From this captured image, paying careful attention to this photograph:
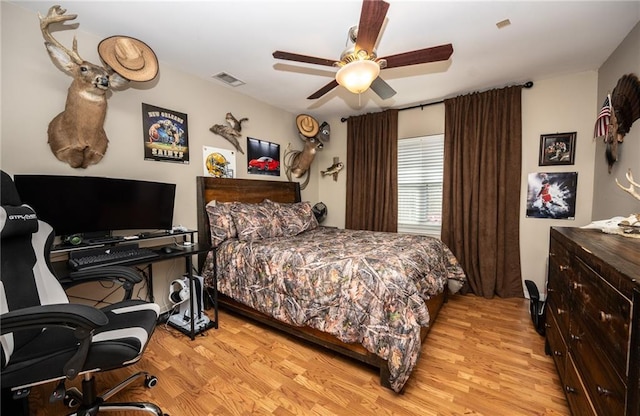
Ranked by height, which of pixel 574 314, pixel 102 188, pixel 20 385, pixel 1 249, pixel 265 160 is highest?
pixel 265 160

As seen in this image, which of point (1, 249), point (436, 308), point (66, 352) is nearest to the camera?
point (66, 352)

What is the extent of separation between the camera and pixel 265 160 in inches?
146

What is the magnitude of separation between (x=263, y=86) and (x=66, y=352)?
2.94 metres

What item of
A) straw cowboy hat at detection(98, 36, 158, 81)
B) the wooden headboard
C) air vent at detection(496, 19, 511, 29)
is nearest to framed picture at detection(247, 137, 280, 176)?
the wooden headboard

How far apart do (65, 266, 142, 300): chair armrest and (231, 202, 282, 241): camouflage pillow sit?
1215 millimetres

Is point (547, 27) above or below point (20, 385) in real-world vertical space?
above

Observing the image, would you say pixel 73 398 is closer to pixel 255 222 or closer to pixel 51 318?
pixel 51 318

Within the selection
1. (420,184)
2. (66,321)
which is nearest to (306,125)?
(420,184)

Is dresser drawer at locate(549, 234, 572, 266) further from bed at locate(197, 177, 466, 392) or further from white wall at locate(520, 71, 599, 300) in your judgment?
white wall at locate(520, 71, 599, 300)

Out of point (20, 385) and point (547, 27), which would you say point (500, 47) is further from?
point (20, 385)

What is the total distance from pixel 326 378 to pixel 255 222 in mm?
1673

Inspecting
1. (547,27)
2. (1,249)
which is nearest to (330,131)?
(547,27)

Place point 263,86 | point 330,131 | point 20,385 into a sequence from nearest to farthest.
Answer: point 20,385
point 263,86
point 330,131

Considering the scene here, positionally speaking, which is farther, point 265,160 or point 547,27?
point 265,160
